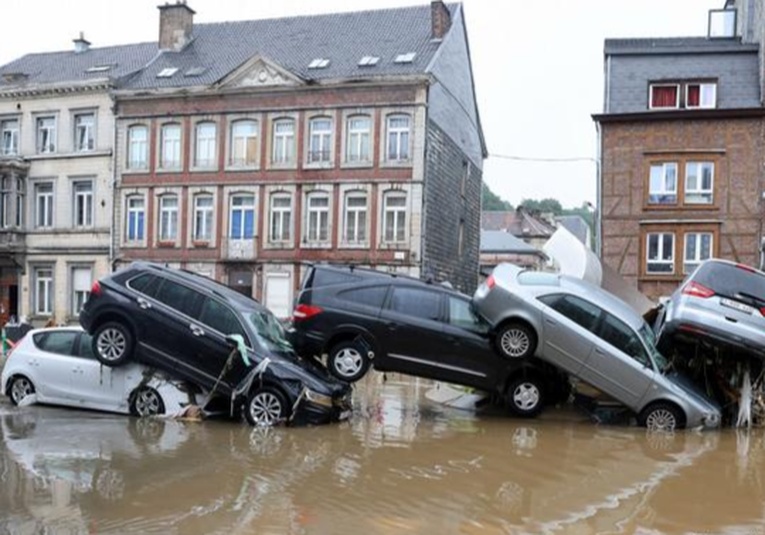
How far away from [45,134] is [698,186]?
2546cm

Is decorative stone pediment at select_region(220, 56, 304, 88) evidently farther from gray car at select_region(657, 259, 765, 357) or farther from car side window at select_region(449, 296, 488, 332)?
gray car at select_region(657, 259, 765, 357)

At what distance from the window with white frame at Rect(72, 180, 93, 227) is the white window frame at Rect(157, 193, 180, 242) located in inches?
126

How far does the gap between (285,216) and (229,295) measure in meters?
19.1

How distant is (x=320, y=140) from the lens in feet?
98.4

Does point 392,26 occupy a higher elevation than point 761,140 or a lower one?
higher

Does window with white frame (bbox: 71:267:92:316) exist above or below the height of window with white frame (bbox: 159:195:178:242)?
below

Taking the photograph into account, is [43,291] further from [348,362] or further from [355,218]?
[348,362]

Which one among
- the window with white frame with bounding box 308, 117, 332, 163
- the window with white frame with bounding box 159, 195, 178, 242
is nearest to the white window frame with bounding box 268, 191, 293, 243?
the window with white frame with bounding box 308, 117, 332, 163

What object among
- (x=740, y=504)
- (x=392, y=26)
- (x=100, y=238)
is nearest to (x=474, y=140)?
(x=392, y=26)

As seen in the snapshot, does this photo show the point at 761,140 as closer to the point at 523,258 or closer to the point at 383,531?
the point at 383,531

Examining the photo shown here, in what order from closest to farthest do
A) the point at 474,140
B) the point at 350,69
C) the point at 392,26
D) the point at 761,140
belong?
the point at 761,140, the point at 350,69, the point at 392,26, the point at 474,140

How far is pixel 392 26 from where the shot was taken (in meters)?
31.9

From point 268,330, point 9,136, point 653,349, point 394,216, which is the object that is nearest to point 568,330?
point 653,349

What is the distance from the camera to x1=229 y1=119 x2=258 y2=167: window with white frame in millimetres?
30688
